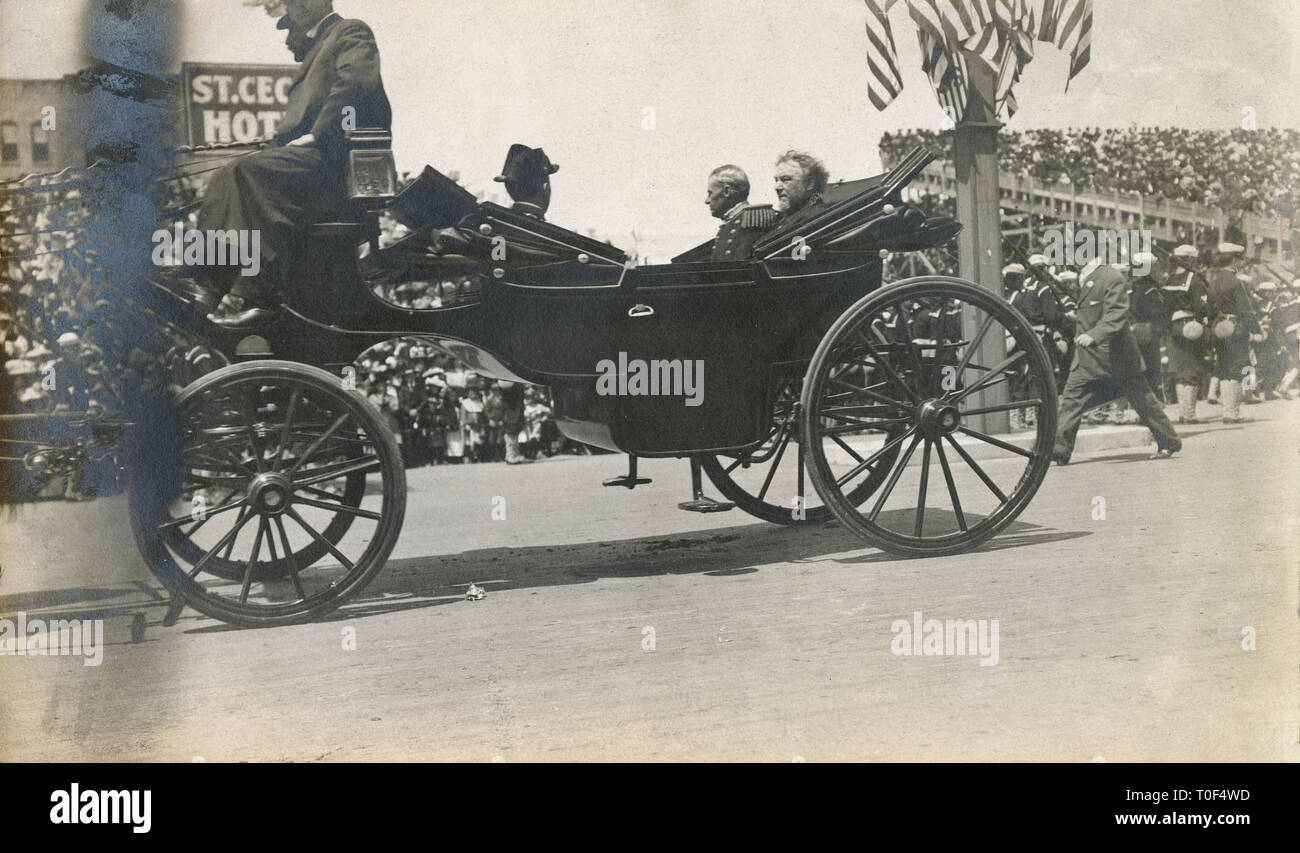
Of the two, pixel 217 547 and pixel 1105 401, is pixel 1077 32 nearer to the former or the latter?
pixel 1105 401

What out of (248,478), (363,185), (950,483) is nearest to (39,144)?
(363,185)

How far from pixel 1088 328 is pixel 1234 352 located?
1.15 meters

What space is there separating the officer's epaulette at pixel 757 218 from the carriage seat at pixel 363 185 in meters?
1.52

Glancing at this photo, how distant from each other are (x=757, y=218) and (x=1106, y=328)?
8.13ft

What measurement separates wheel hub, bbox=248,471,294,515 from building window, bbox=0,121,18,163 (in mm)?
1774

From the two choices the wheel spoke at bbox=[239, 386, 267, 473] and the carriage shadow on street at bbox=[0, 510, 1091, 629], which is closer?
the wheel spoke at bbox=[239, 386, 267, 473]

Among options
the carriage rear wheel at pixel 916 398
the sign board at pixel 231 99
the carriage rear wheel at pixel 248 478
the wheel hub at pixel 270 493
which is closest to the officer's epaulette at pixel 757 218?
the carriage rear wheel at pixel 916 398

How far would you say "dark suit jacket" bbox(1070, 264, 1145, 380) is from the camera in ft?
22.3

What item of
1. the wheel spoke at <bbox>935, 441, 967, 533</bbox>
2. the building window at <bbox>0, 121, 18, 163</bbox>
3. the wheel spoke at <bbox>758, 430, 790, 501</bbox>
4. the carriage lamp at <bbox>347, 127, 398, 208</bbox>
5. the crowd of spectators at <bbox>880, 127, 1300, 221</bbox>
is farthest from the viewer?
the crowd of spectators at <bbox>880, 127, 1300, 221</bbox>

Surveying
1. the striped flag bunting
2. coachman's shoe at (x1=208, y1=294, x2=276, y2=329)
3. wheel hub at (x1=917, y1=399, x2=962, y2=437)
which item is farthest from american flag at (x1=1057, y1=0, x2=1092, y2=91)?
coachman's shoe at (x1=208, y1=294, x2=276, y2=329)

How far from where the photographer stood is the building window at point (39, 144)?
5.02 metres

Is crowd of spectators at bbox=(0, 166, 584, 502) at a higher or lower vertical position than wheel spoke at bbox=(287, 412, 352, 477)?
higher

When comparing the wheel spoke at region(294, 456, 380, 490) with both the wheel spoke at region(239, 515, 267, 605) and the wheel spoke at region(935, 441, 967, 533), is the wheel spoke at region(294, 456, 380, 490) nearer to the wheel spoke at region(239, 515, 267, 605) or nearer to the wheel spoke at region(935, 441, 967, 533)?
the wheel spoke at region(239, 515, 267, 605)
